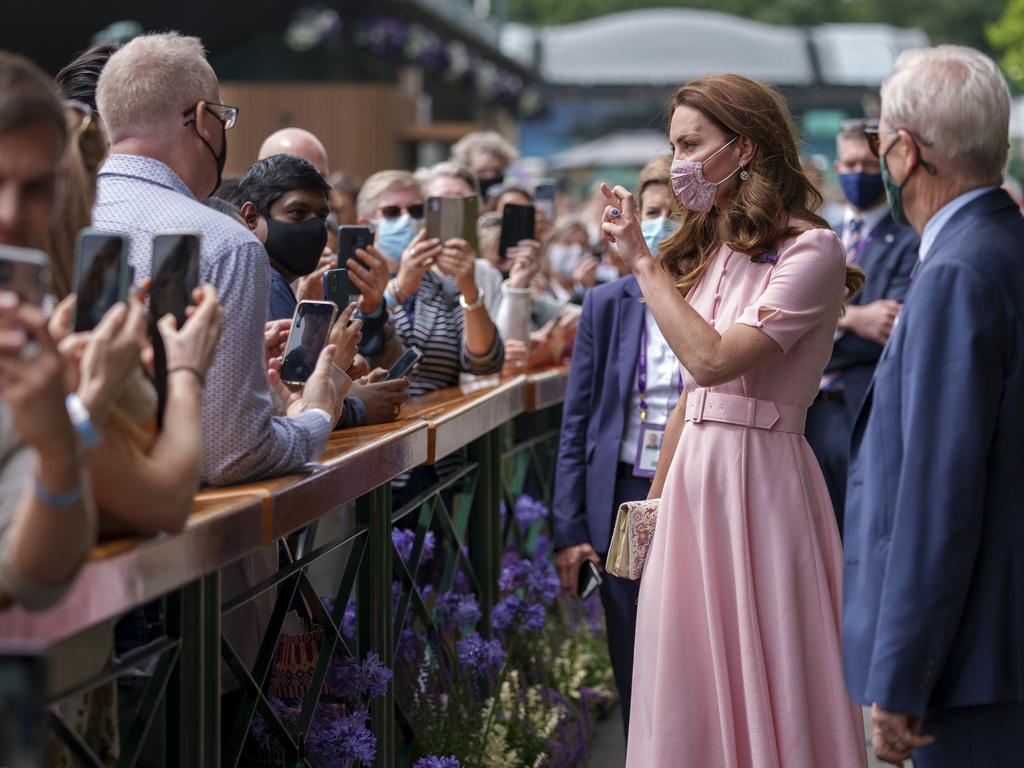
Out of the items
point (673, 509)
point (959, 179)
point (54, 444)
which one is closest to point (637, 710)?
point (673, 509)

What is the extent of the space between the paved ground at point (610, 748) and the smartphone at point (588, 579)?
1151 millimetres

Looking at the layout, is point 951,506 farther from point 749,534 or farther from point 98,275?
point 98,275

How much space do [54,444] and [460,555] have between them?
3.22m

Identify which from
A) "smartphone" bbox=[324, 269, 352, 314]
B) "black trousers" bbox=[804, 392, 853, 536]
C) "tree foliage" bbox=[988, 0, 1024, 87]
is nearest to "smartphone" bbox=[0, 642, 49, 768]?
"smartphone" bbox=[324, 269, 352, 314]

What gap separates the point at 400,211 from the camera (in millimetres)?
6395

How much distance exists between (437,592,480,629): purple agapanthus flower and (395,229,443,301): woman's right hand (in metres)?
1.13

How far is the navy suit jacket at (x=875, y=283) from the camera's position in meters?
6.81

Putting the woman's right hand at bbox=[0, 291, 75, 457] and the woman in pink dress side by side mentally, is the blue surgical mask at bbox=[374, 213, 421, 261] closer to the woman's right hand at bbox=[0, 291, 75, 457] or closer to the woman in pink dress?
the woman in pink dress

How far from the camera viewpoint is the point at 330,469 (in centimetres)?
336

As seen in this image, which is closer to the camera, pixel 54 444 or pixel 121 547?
pixel 54 444

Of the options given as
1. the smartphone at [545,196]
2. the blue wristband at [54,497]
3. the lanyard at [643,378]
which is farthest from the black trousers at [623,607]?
the smartphone at [545,196]

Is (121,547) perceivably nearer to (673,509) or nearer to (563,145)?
(673,509)

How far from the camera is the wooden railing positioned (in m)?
2.34

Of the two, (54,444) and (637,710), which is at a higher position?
(54,444)
